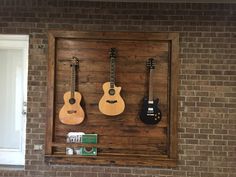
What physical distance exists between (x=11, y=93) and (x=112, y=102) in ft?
4.42

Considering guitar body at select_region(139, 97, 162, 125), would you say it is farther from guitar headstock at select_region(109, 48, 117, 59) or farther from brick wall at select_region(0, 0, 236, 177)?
guitar headstock at select_region(109, 48, 117, 59)

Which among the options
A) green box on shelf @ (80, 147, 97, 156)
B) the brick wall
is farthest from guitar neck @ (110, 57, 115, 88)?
green box on shelf @ (80, 147, 97, 156)

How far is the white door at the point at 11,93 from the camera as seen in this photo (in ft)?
13.5

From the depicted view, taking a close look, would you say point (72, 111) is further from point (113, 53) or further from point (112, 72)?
point (113, 53)

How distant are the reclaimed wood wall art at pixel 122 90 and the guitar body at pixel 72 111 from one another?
0.26 ft

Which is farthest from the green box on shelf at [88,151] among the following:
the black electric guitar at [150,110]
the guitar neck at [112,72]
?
the guitar neck at [112,72]

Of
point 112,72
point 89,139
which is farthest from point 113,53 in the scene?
point 89,139

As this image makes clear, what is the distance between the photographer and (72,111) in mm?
3932

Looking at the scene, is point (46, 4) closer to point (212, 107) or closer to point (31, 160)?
point (31, 160)

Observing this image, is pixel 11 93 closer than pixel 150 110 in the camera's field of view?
No

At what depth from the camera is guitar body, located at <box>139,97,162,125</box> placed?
3.91m

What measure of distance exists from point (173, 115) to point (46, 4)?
2.13 meters

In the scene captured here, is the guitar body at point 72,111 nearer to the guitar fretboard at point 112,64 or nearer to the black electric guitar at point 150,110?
the guitar fretboard at point 112,64

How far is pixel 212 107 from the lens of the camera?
394 cm
